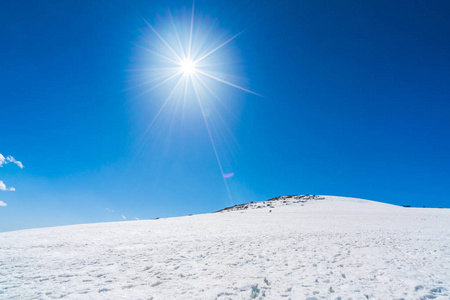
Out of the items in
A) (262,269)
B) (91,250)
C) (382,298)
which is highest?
(91,250)

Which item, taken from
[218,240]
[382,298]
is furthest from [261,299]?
[218,240]

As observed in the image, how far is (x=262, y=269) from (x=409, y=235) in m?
12.1

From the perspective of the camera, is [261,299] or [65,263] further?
[65,263]

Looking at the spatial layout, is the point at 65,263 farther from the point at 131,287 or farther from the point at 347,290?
the point at 347,290

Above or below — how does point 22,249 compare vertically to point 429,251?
above

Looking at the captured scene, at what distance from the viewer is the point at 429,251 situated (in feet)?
32.3

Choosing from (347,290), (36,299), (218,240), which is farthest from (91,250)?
(347,290)

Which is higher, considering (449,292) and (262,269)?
(262,269)

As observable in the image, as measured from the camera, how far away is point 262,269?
26.6ft

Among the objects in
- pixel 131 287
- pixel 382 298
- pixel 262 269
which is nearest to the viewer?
pixel 382 298

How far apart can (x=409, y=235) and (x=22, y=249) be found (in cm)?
2385

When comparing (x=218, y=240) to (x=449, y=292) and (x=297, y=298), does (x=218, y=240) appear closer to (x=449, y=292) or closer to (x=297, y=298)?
(x=297, y=298)

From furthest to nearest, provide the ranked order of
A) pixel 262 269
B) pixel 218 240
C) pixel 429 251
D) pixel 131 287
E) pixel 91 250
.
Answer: pixel 218 240 → pixel 91 250 → pixel 429 251 → pixel 262 269 → pixel 131 287

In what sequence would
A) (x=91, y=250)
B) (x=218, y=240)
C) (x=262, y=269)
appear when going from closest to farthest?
(x=262, y=269) → (x=91, y=250) → (x=218, y=240)
